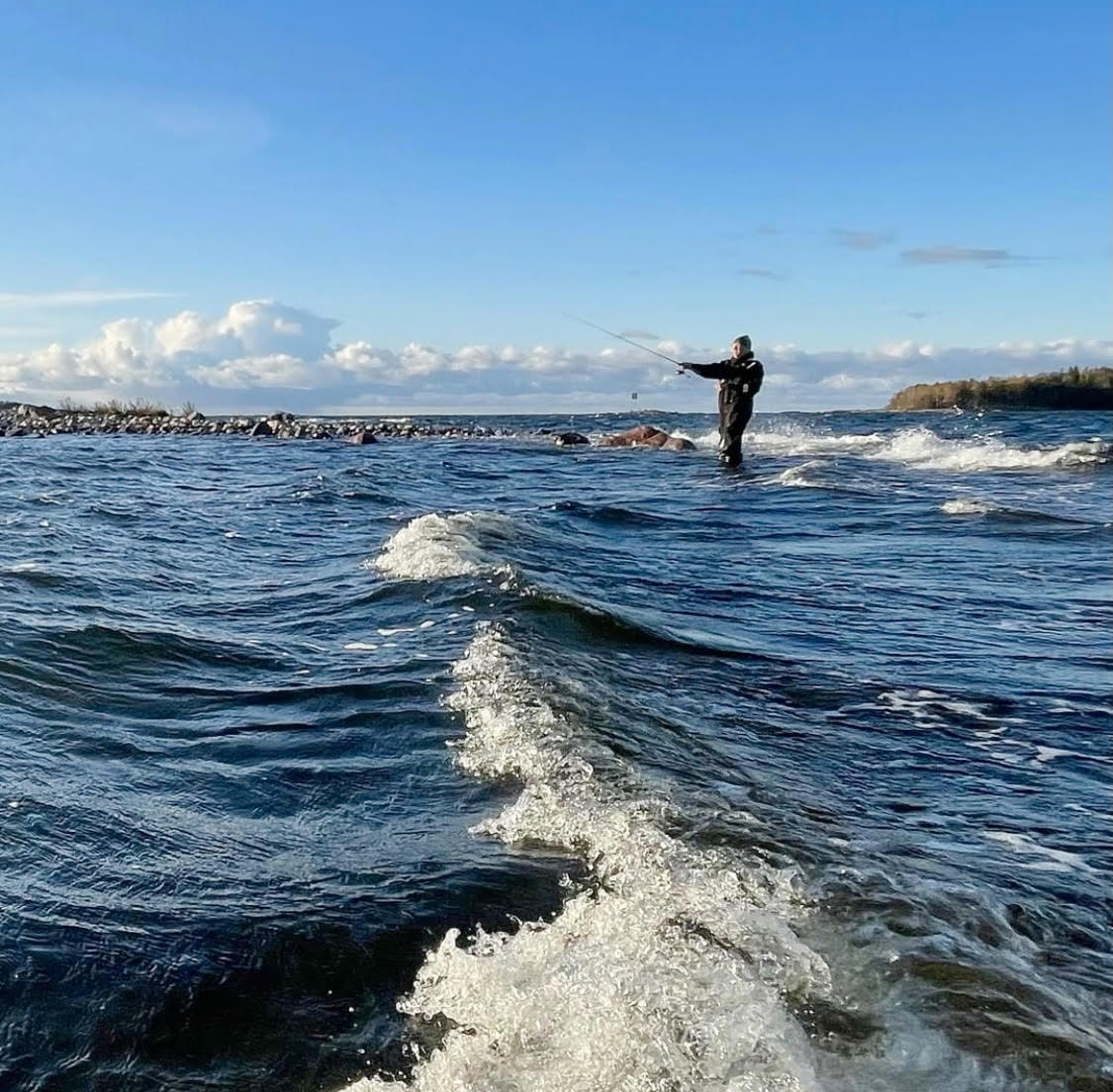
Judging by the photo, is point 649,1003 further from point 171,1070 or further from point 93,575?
point 93,575

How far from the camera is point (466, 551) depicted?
10.3 m

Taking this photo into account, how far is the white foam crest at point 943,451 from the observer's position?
78.4ft

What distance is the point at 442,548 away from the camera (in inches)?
408

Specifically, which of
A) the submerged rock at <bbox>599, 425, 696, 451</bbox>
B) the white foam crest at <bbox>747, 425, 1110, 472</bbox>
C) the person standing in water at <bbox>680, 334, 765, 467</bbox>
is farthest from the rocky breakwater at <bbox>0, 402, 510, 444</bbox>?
the person standing in water at <bbox>680, 334, 765, 467</bbox>

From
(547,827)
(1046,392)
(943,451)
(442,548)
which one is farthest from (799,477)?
(1046,392)

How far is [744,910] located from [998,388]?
255 ft

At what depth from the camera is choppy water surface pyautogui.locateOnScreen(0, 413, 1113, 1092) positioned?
2738 millimetres

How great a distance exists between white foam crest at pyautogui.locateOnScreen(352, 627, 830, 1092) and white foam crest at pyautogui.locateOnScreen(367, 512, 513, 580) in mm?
5487

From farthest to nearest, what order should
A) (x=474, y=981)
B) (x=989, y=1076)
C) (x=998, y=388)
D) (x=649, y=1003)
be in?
(x=998, y=388), (x=474, y=981), (x=649, y=1003), (x=989, y=1076)

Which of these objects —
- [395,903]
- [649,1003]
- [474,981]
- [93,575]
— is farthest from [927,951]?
[93,575]

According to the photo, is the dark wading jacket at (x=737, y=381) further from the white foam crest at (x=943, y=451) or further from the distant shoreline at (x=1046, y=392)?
the distant shoreline at (x=1046, y=392)

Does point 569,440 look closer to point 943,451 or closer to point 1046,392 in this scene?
point 943,451

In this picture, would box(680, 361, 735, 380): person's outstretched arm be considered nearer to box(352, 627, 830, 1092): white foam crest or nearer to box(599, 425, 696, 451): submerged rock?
box(599, 425, 696, 451): submerged rock

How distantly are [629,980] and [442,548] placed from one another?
7677mm
